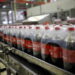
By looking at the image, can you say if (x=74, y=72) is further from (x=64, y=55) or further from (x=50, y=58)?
(x=50, y=58)

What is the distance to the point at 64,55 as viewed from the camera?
0.96m

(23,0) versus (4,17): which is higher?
(23,0)

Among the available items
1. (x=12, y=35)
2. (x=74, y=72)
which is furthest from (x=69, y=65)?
(x=12, y=35)

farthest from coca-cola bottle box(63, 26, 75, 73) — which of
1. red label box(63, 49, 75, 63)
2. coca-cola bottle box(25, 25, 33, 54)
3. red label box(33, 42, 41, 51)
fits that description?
coca-cola bottle box(25, 25, 33, 54)

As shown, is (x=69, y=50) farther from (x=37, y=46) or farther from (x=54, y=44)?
(x=37, y=46)

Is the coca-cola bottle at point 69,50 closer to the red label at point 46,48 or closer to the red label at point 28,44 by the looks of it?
the red label at point 46,48

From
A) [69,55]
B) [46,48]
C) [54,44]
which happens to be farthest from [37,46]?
[69,55]

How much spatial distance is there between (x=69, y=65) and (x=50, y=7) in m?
5.40

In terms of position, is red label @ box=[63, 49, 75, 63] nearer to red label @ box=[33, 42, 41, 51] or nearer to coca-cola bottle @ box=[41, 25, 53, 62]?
coca-cola bottle @ box=[41, 25, 53, 62]

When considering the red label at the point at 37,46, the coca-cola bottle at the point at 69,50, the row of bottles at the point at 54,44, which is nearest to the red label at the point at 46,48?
the row of bottles at the point at 54,44

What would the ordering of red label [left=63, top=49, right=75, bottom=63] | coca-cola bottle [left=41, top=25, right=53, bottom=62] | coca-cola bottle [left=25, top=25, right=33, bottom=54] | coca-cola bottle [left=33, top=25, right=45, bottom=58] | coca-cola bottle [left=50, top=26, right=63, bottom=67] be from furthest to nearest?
coca-cola bottle [left=25, top=25, right=33, bottom=54], coca-cola bottle [left=33, top=25, right=45, bottom=58], coca-cola bottle [left=41, top=25, right=53, bottom=62], coca-cola bottle [left=50, top=26, right=63, bottom=67], red label [left=63, top=49, right=75, bottom=63]

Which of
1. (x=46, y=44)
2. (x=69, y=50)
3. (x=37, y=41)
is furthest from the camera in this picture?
(x=37, y=41)

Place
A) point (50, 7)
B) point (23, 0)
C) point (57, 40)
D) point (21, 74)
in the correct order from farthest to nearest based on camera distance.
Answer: point (23, 0) < point (50, 7) < point (21, 74) < point (57, 40)

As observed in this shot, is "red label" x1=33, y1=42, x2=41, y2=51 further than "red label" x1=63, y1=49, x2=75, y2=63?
Yes
